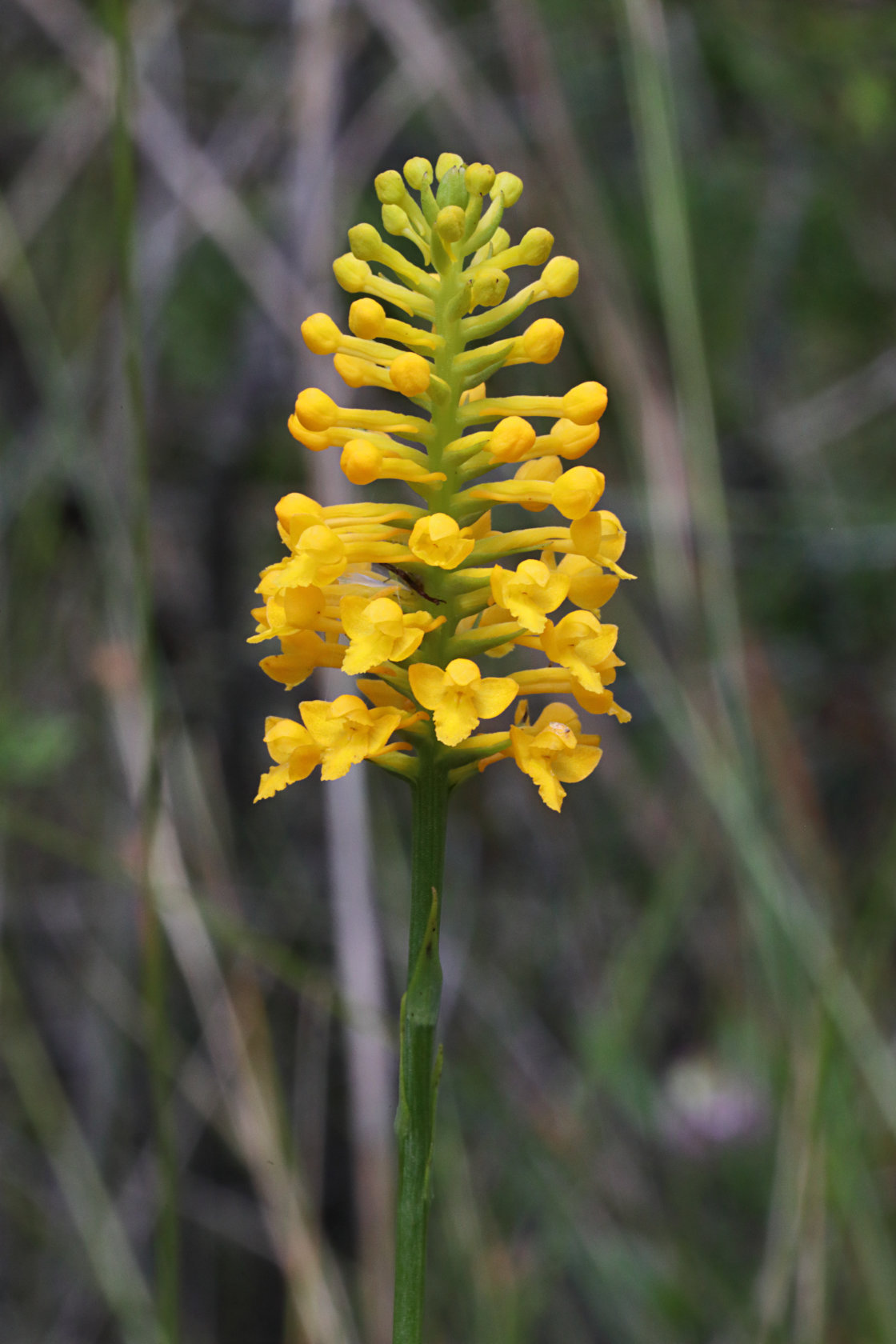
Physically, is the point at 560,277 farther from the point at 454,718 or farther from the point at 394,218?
the point at 454,718

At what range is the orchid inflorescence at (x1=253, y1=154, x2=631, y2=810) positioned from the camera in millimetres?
1580

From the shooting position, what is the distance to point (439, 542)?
1552 millimetres

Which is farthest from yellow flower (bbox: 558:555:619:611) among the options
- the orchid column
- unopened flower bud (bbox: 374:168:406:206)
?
unopened flower bud (bbox: 374:168:406:206)

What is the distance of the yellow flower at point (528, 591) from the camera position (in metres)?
1.57

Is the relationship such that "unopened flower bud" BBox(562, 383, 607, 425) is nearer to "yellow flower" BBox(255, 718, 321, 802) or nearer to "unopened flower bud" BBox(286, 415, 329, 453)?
"unopened flower bud" BBox(286, 415, 329, 453)

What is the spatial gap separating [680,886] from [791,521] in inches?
70.5

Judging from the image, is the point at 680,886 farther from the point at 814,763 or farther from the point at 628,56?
the point at 628,56

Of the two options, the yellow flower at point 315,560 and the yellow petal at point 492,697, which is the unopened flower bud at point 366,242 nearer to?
the yellow flower at point 315,560

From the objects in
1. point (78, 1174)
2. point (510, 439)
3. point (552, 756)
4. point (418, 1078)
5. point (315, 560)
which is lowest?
point (78, 1174)

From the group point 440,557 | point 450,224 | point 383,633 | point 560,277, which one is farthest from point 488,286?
point 383,633

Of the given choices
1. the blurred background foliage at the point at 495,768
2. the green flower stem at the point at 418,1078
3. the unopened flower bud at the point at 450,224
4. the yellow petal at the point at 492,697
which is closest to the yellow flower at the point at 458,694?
the yellow petal at the point at 492,697

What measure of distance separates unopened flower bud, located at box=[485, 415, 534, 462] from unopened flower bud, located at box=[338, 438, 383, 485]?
0.52 ft

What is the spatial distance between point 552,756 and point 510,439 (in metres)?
0.45

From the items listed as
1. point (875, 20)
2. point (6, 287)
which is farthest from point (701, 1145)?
point (875, 20)
